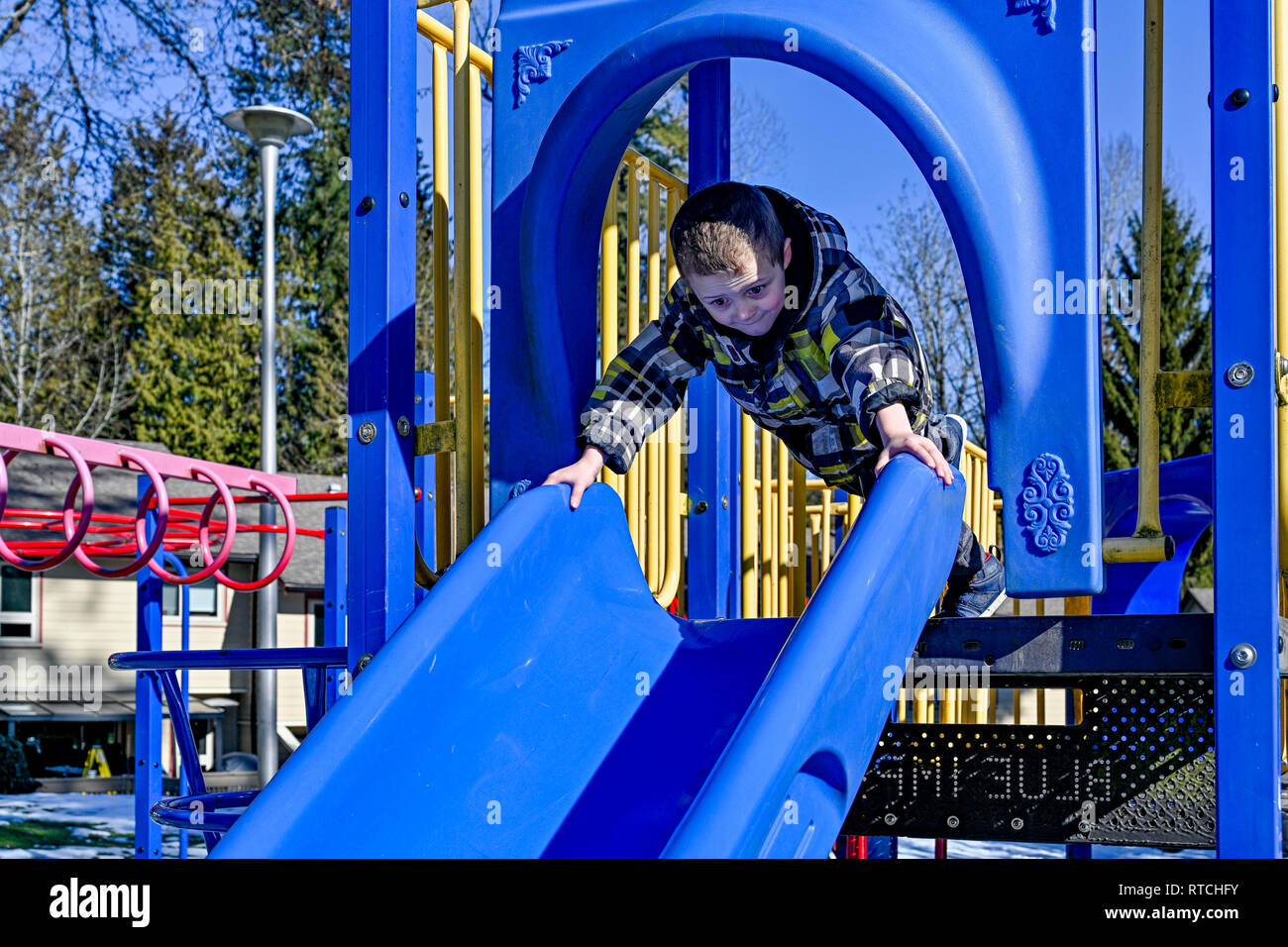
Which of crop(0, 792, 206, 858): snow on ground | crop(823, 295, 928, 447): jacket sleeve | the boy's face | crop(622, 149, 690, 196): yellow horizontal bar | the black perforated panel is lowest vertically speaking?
crop(0, 792, 206, 858): snow on ground

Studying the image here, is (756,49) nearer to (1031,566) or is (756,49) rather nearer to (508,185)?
(508,185)

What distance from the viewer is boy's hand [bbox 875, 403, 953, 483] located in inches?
95.4

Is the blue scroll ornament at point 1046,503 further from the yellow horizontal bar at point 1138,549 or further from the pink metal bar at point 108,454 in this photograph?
the pink metal bar at point 108,454

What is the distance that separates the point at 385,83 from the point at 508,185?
37 centimetres

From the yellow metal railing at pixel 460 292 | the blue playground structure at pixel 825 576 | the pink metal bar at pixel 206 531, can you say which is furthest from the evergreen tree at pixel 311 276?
the blue playground structure at pixel 825 576

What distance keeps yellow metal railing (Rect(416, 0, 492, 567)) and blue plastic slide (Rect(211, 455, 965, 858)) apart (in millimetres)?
399

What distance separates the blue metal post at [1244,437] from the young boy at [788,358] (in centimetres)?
52

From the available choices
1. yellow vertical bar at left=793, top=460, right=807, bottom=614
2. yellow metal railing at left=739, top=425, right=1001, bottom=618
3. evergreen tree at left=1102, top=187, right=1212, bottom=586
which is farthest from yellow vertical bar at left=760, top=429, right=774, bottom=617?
evergreen tree at left=1102, top=187, right=1212, bottom=586

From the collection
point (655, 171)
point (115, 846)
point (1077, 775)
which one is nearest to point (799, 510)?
point (655, 171)

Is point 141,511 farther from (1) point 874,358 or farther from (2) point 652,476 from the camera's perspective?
(1) point 874,358

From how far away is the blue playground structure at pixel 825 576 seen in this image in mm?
2158

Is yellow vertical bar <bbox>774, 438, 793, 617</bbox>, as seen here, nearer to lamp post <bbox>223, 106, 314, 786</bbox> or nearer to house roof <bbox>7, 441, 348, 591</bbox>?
lamp post <bbox>223, 106, 314, 786</bbox>

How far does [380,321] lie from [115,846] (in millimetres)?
5897
